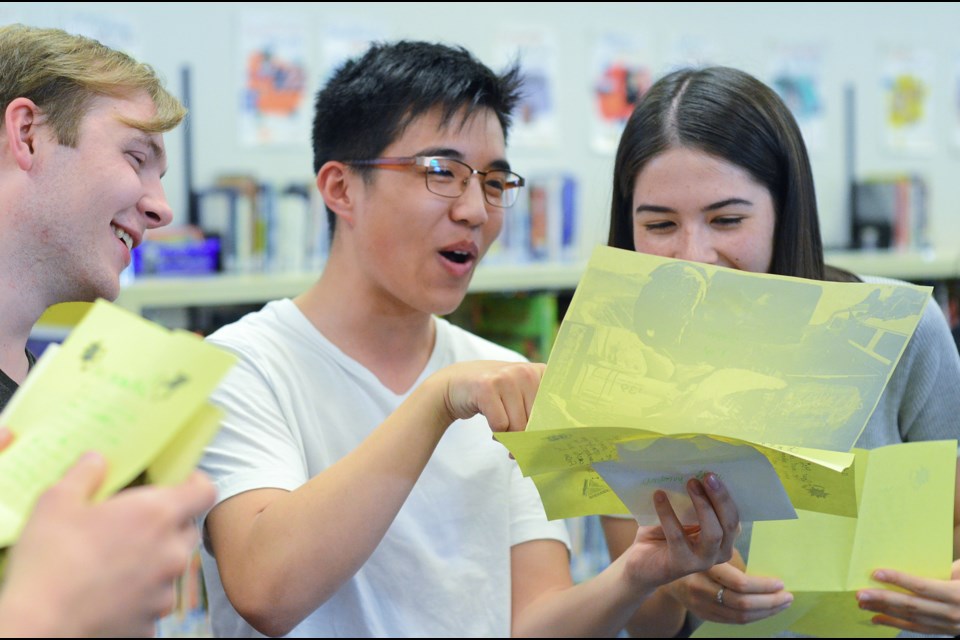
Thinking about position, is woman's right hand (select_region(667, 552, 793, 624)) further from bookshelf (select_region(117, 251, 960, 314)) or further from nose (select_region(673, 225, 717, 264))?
bookshelf (select_region(117, 251, 960, 314))

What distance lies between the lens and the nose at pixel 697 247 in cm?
135

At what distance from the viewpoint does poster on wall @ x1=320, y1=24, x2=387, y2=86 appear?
121 inches

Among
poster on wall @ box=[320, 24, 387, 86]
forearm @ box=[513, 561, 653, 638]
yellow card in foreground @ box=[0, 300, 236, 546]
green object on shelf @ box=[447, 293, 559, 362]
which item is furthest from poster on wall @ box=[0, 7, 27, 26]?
yellow card in foreground @ box=[0, 300, 236, 546]

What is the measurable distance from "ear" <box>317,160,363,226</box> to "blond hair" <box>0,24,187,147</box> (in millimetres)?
385

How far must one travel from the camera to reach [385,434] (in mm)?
1149

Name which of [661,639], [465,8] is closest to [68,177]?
[661,639]

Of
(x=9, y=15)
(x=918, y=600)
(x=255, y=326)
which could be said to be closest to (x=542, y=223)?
(x=9, y=15)

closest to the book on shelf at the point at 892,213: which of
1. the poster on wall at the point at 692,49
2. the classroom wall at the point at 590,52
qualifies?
the classroom wall at the point at 590,52

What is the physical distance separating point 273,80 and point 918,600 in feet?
7.92

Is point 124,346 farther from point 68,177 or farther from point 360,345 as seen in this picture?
point 360,345

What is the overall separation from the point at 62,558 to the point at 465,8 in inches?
117

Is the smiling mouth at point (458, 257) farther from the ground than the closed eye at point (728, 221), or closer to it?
closer to it

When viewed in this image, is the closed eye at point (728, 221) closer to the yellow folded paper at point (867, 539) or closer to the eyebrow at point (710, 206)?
the eyebrow at point (710, 206)

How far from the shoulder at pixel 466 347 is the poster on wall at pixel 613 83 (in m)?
2.09
